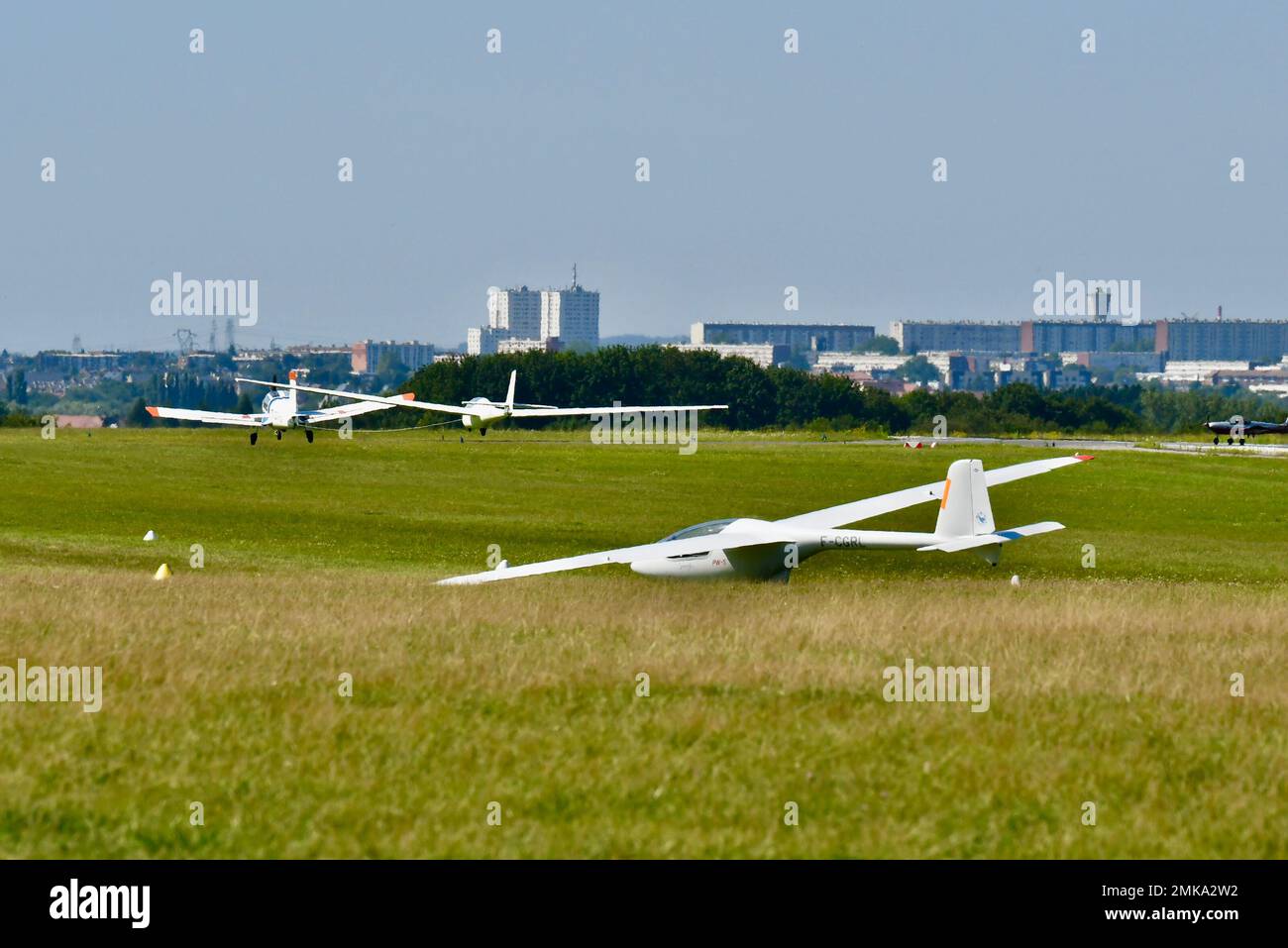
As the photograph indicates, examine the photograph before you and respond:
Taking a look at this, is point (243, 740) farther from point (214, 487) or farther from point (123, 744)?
point (214, 487)

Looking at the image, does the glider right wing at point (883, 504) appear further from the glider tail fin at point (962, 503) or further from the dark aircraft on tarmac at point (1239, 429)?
the dark aircraft on tarmac at point (1239, 429)

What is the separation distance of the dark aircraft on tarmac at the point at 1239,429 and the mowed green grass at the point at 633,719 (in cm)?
8695

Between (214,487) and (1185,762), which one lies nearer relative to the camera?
(1185,762)

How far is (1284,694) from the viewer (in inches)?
731

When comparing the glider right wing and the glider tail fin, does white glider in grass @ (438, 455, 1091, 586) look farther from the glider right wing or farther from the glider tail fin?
the glider right wing

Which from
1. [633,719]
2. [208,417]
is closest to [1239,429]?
[208,417]

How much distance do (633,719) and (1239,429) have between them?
11550 cm

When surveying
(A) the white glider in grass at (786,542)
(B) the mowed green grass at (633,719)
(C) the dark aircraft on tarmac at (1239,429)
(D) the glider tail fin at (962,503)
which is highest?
(D) the glider tail fin at (962,503)

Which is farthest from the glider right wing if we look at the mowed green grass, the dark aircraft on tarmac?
the dark aircraft on tarmac

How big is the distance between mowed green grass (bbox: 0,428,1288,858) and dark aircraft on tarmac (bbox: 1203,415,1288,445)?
8695 cm

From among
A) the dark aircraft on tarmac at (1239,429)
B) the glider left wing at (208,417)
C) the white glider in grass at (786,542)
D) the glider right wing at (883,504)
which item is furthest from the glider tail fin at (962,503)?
the dark aircraft on tarmac at (1239,429)

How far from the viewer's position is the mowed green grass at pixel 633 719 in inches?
510
